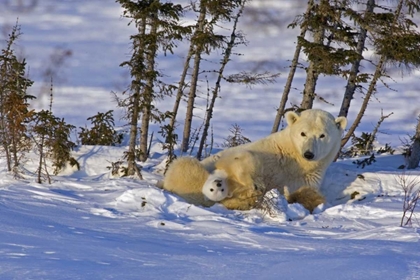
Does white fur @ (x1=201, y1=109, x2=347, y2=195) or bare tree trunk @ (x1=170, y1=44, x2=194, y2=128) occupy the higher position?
bare tree trunk @ (x1=170, y1=44, x2=194, y2=128)

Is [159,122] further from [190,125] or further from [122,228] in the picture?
[122,228]

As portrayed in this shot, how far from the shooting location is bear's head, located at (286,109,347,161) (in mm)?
10047

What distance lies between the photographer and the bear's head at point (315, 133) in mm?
10047

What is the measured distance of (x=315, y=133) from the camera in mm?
10156

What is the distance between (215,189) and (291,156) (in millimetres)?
→ 1977

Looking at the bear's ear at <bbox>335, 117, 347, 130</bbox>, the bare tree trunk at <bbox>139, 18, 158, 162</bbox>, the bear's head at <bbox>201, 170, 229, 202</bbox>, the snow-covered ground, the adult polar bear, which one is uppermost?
the bare tree trunk at <bbox>139, 18, 158, 162</bbox>

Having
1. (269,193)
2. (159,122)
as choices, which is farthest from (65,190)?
(159,122)

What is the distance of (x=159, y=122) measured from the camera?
1598 cm

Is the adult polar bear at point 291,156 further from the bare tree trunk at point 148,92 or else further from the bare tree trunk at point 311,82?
the bare tree trunk at point 148,92

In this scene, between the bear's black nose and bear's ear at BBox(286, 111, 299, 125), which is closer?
the bear's black nose

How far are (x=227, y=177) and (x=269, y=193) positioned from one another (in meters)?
1.19

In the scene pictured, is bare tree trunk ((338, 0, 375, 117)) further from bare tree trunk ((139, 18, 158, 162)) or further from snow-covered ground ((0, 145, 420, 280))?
bare tree trunk ((139, 18, 158, 162))

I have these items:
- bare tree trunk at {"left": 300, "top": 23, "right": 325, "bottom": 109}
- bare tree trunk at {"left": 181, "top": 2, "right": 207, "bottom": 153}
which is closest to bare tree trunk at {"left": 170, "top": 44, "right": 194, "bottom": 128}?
bare tree trunk at {"left": 181, "top": 2, "right": 207, "bottom": 153}

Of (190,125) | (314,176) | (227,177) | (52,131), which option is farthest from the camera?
(190,125)
